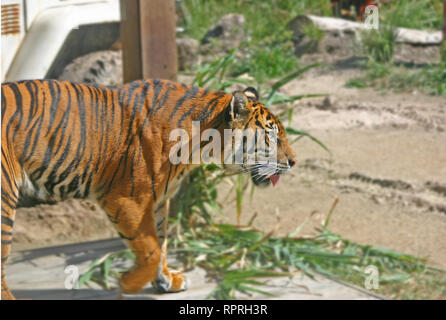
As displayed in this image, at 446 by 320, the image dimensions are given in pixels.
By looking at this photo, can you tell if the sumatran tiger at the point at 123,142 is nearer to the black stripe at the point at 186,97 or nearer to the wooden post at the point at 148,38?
the black stripe at the point at 186,97

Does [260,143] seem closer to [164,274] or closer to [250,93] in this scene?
[250,93]

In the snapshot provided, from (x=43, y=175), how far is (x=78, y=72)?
97.6 inches

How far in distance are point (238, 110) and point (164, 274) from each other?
118cm

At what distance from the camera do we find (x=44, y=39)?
494cm

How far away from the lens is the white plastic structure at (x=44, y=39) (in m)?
4.90

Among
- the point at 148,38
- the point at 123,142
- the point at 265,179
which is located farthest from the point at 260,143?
the point at 148,38

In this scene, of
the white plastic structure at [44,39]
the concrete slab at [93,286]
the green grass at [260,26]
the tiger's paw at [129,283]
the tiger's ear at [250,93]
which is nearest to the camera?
the tiger's ear at [250,93]

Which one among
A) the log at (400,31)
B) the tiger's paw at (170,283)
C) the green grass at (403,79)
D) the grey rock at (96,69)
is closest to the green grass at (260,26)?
the log at (400,31)

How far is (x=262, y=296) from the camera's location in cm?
375

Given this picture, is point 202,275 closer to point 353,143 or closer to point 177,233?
point 177,233

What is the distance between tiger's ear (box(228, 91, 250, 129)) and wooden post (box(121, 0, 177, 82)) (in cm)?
137

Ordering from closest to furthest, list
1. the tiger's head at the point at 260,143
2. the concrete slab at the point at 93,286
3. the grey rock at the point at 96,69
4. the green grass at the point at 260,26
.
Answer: the tiger's head at the point at 260,143
the concrete slab at the point at 93,286
the grey rock at the point at 96,69
the green grass at the point at 260,26

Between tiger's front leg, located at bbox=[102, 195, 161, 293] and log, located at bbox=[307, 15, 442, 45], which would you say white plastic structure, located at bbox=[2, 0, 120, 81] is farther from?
log, located at bbox=[307, 15, 442, 45]
